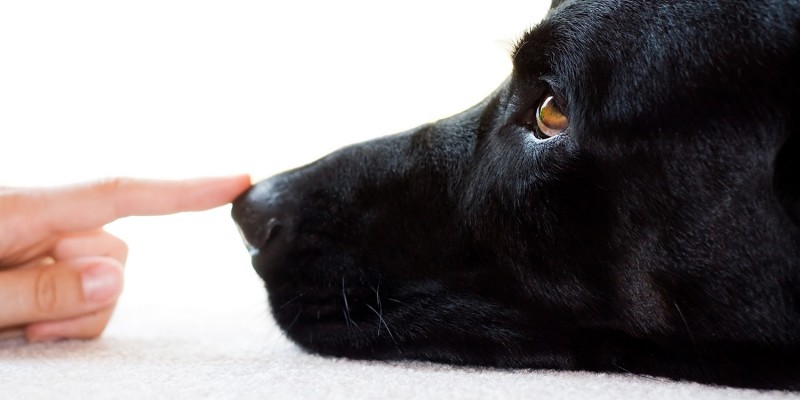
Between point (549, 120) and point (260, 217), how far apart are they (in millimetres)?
510

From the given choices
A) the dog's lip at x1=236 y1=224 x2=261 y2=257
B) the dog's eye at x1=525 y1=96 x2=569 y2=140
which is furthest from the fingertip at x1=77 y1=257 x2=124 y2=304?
the dog's eye at x1=525 y1=96 x2=569 y2=140

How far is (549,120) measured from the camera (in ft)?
4.21

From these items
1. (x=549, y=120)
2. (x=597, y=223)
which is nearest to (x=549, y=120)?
(x=549, y=120)

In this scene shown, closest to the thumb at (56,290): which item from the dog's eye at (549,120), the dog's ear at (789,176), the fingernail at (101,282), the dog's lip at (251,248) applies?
the fingernail at (101,282)

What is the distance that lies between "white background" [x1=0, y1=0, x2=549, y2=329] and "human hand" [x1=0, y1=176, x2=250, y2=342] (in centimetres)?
104

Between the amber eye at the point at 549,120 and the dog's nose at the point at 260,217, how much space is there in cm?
45

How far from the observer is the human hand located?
1.39 m

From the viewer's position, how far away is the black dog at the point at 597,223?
1127mm

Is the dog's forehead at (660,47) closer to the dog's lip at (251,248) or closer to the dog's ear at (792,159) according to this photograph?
the dog's ear at (792,159)

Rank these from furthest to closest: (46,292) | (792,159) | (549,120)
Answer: (46,292)
(549,120)
(792,159)

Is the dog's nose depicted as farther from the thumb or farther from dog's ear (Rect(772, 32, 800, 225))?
dog's ear (Rect(772, 32, 800, 225))

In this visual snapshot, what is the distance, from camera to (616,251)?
3.95 ft

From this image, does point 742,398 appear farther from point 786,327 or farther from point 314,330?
point 314,330

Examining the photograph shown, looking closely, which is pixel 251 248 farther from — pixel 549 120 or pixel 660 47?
pixel 660 47
